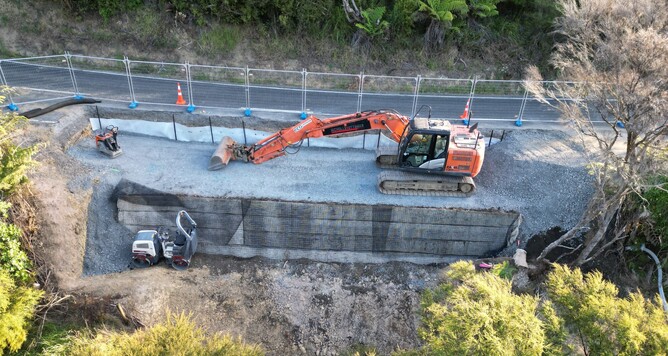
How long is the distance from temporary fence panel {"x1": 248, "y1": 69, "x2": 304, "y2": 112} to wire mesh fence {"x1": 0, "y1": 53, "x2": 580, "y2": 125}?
0.13 feet

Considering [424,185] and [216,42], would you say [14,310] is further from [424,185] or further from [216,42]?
[216,42]

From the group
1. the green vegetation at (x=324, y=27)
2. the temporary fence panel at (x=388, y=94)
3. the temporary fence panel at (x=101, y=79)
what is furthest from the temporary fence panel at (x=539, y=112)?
the temporary fence panel at (x=101, y=79)

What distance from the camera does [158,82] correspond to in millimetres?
19938

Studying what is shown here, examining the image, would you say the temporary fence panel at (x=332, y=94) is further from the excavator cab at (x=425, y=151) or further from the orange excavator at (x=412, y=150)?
the excavator cab at (x=425, y=151)

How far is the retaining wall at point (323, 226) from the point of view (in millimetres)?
14281


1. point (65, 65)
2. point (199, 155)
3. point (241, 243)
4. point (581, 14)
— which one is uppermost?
point (581, 14)

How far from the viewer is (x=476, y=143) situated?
1403 cm

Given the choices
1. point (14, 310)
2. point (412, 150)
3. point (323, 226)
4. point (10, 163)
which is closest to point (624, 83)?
point (412, 150)

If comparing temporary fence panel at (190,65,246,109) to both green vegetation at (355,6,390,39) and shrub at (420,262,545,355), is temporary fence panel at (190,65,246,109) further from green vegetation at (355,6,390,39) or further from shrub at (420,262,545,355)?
shrub at (420,262,545,355)

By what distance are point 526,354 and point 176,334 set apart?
6.54 meters

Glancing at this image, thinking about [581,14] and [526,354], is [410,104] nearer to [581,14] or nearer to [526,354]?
[581,14]

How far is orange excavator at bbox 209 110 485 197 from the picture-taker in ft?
45.6

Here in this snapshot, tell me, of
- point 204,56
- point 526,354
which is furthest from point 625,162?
point 204,56

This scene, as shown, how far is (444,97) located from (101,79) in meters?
14.8
